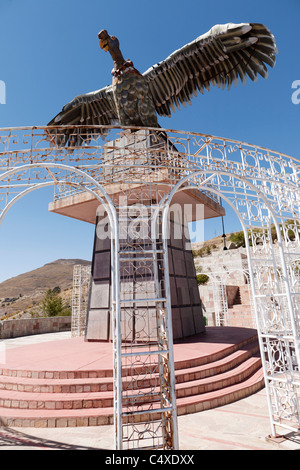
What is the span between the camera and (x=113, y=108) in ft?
40.5

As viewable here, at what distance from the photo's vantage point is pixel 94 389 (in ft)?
18.5

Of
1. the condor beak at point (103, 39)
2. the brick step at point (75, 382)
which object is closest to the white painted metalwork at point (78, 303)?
the brick step at point (75, 382)

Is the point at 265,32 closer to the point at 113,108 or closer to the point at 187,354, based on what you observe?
the point at 113,108

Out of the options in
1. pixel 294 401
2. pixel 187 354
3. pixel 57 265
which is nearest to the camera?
pixel 294 401

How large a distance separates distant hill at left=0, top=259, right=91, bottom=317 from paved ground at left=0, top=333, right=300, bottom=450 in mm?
51870

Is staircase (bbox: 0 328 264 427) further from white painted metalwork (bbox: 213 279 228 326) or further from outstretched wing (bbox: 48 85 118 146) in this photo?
white painted metalwork (bbox: 213 279 228 326)

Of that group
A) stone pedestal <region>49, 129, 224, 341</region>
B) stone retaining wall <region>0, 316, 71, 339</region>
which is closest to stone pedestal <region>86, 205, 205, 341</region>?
stone pedestal <region>49, 129, 224, 341</region>

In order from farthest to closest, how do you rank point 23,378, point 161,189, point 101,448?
point 161,189
point 23,378
point 101,448

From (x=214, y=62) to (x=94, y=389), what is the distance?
11.6 metres

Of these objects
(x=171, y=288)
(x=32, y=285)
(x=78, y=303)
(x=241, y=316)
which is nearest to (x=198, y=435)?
(x=171, y=288)

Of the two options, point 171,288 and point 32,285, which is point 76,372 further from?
point 32,285

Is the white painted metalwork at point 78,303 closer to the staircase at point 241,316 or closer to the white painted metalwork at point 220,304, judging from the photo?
the white painted metalwork at point 220,304
